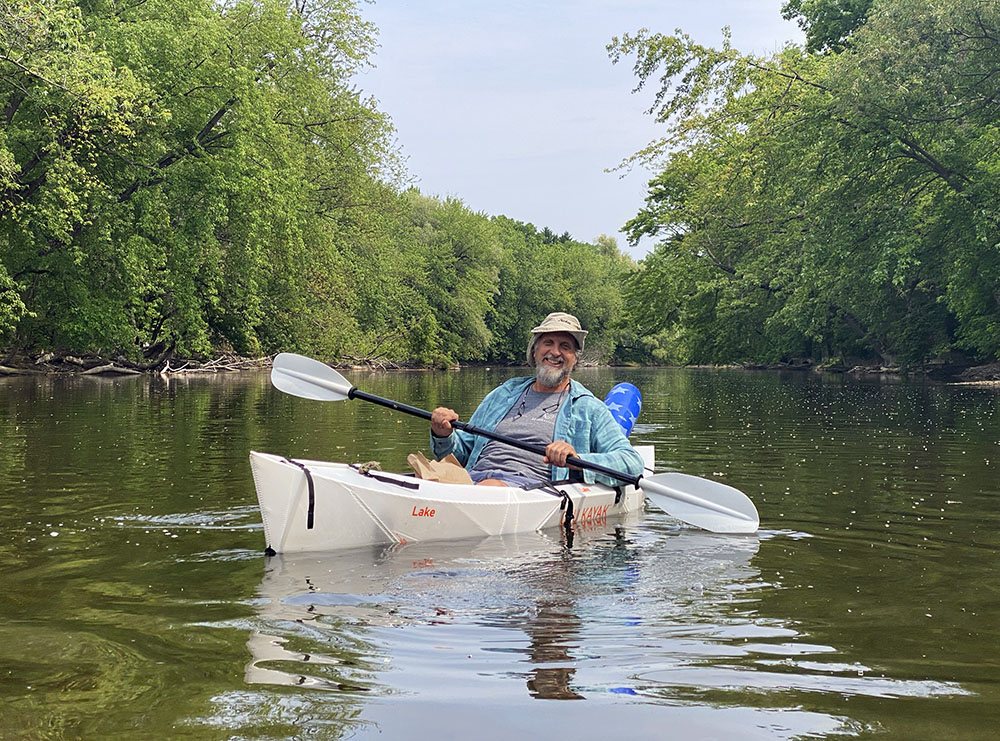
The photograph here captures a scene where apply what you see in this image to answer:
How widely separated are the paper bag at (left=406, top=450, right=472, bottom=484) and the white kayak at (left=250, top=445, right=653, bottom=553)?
1.05 ft

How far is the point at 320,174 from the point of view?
39219 mm

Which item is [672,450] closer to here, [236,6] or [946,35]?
[946,35]

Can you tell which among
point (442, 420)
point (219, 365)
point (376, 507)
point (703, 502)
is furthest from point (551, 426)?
point (219, 365)

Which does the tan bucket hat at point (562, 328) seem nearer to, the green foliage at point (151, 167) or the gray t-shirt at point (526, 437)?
the gray t-shirt at point (526, 437)

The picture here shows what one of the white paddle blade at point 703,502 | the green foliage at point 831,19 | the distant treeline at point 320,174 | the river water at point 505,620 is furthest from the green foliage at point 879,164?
the white paddle blade at point 703,502

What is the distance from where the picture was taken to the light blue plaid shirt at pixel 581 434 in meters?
7.91

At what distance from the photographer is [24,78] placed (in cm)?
2344

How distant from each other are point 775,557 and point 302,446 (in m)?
7.46

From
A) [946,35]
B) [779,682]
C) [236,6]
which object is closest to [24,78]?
[236,6]

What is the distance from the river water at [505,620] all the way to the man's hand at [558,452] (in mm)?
550

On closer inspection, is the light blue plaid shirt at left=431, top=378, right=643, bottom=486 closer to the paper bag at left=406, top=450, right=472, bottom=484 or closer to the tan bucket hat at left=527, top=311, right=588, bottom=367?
the tan bucket hat at left=527, top=311, right=588, bottom=367

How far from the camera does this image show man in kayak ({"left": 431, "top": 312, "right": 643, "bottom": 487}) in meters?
7.94

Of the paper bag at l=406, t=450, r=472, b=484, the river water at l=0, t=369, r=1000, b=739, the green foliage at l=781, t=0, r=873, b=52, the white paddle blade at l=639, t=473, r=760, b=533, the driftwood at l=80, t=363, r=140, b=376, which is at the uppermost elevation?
the green foliage at l=781, t=0, r=873, b=52

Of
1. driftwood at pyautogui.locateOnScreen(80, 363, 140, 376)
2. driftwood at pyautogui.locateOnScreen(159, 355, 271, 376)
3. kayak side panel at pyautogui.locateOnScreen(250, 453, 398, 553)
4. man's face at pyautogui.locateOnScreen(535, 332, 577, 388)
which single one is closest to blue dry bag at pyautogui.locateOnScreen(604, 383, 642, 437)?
man's face at pyautogui.locateOnScreen(535, 332, 577, 388)
